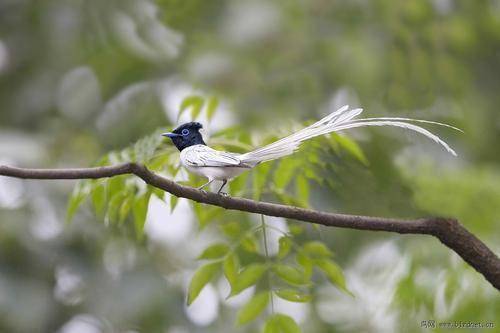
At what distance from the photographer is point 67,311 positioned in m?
5.91

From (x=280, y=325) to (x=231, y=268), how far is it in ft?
0.92

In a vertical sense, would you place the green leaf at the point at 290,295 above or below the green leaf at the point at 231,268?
below

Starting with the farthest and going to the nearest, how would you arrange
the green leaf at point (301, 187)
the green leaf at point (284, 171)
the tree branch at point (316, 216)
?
the green leaf at point (301, 187), the green leaf at point (284, 171), the tree branch at point (316, 216)

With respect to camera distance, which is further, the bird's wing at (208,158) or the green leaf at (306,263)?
the green leaf at (306,263)

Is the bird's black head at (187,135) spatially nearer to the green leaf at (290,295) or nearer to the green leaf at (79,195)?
the green leaf at (79,195)

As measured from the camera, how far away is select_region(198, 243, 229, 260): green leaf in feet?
9.29

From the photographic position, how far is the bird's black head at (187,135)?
2705mm

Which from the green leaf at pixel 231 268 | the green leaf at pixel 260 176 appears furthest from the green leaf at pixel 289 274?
the green leaf at pixel 260 176

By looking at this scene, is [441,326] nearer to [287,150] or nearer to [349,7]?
[287,150]

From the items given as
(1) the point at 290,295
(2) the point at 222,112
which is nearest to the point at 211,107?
(1) the point at 290,295

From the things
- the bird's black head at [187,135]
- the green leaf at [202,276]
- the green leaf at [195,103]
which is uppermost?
the green leaf at [195,103]

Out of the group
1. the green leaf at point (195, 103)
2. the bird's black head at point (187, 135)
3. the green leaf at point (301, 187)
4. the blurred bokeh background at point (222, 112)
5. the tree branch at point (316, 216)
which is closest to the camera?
the tree branch at point (316, 216)

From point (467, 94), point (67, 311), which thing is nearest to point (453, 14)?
point (467, 94)

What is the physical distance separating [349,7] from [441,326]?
3.64m
